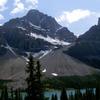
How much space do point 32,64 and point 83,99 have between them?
132971 millimetres

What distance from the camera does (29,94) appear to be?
37344mm

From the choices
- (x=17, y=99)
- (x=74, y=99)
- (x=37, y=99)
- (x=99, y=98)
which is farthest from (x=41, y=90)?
(x=74, y=99)

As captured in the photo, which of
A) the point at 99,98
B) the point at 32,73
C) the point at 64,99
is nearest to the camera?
the point at 32,73

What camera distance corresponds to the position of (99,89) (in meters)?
160

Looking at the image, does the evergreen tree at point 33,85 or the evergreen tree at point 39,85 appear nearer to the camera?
the evergreen tree at point 33,85

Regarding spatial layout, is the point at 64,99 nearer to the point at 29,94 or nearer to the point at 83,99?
the point at 83,99

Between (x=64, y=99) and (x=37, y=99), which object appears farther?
(x=64, y=99)

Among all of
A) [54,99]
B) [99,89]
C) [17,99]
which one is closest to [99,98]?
[99,89]

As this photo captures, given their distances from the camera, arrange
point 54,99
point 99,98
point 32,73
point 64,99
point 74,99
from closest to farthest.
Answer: point 32,73
point 64,99
point 99,98
point 54,99
point 74,99

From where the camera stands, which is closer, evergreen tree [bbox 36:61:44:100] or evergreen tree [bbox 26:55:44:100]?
evergreen tree [bbox 26:55:44:100]

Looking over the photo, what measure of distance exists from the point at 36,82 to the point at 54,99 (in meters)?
127

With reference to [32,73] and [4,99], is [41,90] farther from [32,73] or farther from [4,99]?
[4,99]

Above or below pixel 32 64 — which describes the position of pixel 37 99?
below

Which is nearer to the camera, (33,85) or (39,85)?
(33,85)
